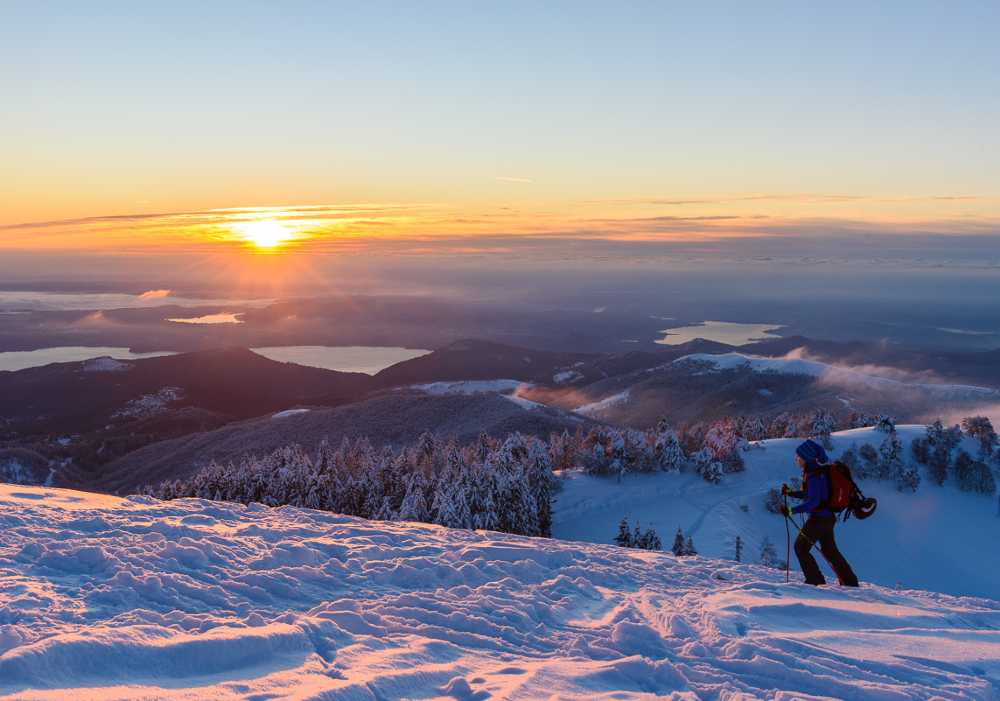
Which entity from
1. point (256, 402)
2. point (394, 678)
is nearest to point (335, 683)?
point (394, 678)

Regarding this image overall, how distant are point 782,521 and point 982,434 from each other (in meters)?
14.4

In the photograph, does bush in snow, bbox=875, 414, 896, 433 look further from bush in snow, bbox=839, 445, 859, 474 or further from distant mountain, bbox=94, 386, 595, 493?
distant mountain, bbox=94, 386, 595, 493

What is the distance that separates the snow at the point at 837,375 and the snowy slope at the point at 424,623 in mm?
125368

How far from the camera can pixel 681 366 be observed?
476ft

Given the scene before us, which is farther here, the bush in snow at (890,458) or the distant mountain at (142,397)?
the distant mountain at (142,397)

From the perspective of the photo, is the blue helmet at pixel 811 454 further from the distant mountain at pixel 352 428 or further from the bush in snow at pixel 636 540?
the distant mountain at pixel 352 428

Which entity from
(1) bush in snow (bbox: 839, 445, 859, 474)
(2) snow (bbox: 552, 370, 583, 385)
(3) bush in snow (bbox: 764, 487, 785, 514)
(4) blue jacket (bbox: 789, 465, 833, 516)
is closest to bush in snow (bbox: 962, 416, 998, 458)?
(1) bush in snow (bbox: 839, 445, 859, 474)

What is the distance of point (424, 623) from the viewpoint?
8023 mm

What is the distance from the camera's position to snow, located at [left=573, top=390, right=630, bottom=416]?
12771 centimetres

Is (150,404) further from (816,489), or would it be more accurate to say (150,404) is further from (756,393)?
(816,489)

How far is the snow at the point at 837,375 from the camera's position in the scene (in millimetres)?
120375

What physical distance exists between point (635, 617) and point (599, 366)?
172 meters

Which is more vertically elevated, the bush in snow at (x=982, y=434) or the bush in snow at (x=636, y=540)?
the bush in snow at (x=982, y=434)

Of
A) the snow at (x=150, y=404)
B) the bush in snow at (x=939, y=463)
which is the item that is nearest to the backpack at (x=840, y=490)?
the bush in snow at (x=939, y=463)
